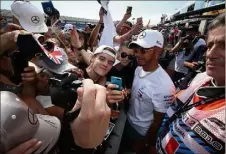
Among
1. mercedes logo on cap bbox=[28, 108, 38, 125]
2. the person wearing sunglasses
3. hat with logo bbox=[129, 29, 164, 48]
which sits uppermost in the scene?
hat with logo bbox=[129, 29, 164, 48]

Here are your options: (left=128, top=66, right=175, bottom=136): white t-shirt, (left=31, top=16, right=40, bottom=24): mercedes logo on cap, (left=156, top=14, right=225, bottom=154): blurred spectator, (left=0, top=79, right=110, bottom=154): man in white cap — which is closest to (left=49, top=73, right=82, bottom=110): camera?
(left=0, top=79, right=110, bottom=154): man in white cap

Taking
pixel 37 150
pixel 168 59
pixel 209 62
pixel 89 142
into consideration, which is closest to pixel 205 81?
pixel 209 62

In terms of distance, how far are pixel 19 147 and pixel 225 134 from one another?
1010 millimetres

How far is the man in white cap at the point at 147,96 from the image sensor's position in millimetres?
1792

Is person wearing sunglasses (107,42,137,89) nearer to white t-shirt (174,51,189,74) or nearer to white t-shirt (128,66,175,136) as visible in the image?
white t-shirt (128,66,175,136)

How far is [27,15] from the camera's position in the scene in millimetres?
1953

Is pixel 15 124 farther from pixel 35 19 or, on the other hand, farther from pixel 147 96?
pixel 35 19

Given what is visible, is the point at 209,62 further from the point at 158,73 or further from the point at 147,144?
the point at 147,144

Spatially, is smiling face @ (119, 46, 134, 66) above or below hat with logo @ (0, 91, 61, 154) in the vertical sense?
below

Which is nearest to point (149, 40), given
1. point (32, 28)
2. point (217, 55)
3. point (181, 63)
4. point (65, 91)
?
point (217, 55)

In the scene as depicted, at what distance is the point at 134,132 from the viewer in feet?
6.73

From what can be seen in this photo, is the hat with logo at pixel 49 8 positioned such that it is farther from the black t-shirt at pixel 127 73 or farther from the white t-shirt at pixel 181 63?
the white t-shirt at pixel 181 63

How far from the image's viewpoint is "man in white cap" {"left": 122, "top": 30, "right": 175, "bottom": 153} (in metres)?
1.79

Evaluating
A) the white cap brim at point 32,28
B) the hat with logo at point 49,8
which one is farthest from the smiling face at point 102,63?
the hat with logo at point 49,8
